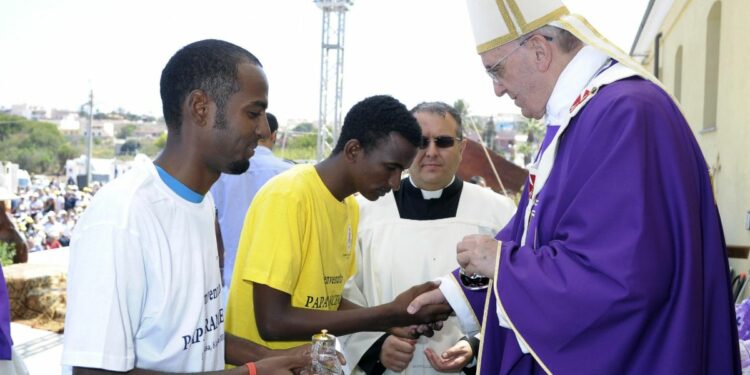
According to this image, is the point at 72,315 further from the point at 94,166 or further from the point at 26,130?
the point at 26,130

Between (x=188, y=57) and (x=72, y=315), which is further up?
(x=188, y=57)

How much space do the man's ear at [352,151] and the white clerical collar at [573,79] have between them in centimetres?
100

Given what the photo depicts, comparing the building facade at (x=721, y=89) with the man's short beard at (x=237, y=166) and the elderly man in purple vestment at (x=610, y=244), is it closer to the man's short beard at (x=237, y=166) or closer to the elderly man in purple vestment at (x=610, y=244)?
the elderly man in purple vestment at (x=610, y=244)

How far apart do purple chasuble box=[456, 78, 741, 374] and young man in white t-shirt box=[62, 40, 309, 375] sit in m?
0.74

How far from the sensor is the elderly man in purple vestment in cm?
197

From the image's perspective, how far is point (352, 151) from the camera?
3188 mm

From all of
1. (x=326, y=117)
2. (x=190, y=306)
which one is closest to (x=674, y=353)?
(x=190, y=306)

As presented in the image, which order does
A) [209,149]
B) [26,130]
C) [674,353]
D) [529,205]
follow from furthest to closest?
[26,130], [529,205], [209,149], [674,353]

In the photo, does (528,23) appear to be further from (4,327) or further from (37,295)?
(37,295)

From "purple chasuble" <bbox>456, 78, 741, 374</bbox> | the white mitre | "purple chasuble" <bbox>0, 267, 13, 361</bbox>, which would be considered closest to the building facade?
the white mitre

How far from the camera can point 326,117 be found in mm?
22297

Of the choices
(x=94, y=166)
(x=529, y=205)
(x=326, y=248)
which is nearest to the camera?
(x=529, y=205)

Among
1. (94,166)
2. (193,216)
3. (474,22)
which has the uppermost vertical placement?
(474,22)

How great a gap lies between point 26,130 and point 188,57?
89.6m
